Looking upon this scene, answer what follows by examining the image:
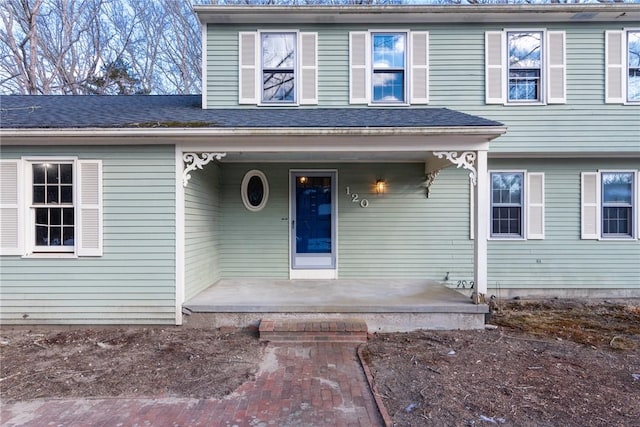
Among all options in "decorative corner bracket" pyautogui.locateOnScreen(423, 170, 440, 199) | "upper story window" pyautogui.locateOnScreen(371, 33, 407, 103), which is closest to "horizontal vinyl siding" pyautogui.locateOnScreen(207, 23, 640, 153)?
"upper story window" pyautogui.locateOnScreen(371, 33, 407, 103)

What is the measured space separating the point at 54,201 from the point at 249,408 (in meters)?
4.21

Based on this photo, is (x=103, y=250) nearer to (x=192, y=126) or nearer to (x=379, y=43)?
(x=192, y=126)

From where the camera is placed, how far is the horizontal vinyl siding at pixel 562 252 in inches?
281

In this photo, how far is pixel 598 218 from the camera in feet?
23.5

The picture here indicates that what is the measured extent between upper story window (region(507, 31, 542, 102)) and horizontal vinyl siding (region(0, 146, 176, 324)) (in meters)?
6.26

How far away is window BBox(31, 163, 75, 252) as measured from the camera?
524cm

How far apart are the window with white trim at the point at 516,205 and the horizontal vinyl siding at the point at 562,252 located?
14 cm

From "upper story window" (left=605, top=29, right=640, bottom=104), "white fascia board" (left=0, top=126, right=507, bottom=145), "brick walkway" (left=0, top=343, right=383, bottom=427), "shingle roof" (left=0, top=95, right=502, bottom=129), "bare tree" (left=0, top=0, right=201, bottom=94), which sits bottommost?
"brick walkway" (left=0, top=343, right=383, bottom=427)

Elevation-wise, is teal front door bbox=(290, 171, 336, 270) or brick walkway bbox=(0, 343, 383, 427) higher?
teal front door bbox=(290, 171, 336, 270)

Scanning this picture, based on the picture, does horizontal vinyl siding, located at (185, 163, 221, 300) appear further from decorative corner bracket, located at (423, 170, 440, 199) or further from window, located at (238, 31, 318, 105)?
decorative corner bracket, located at (423, 170, 440, 199)

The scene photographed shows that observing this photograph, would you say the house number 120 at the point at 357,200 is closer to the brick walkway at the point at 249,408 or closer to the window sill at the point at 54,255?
the brick walkway at the point at 249,408

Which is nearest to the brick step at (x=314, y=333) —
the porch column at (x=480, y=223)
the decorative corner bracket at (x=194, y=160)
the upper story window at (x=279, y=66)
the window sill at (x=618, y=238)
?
the porch column at (x=480, y=223)

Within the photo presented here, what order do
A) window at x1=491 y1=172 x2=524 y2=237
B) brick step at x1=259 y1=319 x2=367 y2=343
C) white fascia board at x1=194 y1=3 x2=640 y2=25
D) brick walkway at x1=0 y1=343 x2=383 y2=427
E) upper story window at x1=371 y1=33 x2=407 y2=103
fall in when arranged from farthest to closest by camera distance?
window at x1=491 y1=172 x2=524 y2=237 < upper story window at x1=371 y1=33 x2=407 y2=103 < white fascia board at x1=194 y1=3 x2=640 y2=25 < brick step at x1=259 y1=319 x2=367 y2=343 < brick walkway at x1=0 y1=343 x2=383 y2=427

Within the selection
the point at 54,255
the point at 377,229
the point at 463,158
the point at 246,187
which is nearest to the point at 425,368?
the point at 463,158
